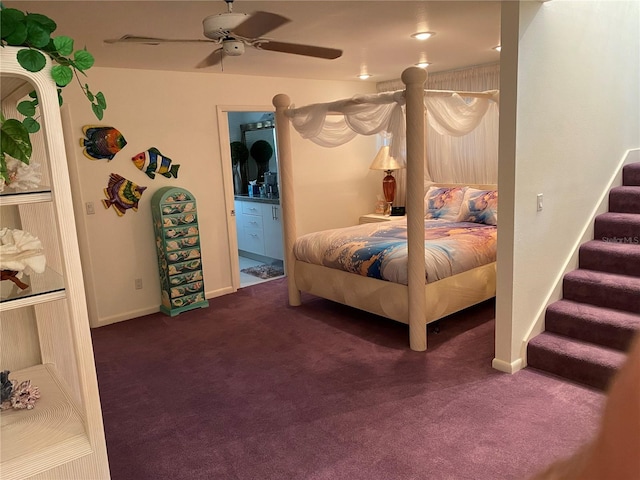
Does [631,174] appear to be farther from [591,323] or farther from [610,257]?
[591,323]

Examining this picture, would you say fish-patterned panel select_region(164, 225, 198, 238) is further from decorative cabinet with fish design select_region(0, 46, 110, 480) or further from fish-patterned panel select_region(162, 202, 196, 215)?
decorative cabinet with fish design select_region(0, 46, 110, 480)

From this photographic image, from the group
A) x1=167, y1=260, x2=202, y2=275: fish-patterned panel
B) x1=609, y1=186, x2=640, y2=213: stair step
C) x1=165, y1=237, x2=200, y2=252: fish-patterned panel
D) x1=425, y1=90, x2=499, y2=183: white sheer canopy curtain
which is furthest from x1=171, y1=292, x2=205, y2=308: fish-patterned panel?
x1=609, y1=186, x2=640, y2=213: stair step

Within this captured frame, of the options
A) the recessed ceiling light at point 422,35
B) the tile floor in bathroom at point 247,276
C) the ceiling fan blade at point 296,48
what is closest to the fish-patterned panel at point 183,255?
the tile floor in bathroom at point 247,276

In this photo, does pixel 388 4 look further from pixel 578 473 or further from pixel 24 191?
pixel 578 473

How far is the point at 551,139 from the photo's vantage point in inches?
124

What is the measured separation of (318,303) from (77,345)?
149 inches

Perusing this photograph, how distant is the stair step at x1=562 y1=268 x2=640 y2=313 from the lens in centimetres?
318

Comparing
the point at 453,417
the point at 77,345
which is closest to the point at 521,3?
the point at 453,417

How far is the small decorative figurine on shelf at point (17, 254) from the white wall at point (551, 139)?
8.67 feet

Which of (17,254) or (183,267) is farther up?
(17,254)

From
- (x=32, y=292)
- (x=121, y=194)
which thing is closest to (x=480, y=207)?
(x=121, y=194)

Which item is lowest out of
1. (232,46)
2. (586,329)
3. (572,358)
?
(572,358)

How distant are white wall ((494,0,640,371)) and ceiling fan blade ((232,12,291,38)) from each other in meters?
1.40

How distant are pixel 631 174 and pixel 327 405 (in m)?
3.21
